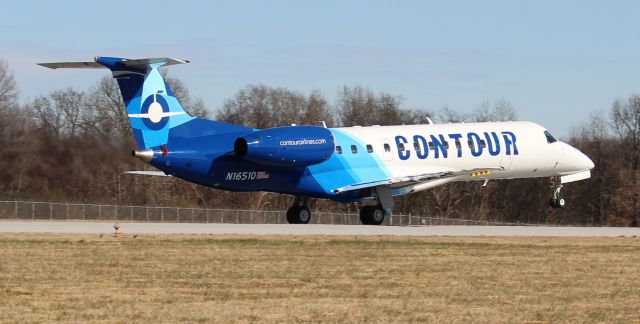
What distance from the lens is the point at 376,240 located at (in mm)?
32094

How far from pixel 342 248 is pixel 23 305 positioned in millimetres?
12940

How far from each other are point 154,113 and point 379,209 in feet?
31.2

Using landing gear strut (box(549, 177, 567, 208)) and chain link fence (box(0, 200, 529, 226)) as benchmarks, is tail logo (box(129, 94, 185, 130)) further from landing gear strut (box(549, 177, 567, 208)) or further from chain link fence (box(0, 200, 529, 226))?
landing gear strut (box(549, 177, 567, 208))

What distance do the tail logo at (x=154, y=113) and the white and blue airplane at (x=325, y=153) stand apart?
3 centimetres

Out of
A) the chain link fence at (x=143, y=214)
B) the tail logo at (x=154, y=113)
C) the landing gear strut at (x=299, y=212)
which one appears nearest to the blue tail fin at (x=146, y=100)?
the tail logo at (x=154, y=113)

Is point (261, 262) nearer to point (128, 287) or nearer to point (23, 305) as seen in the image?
point (128, 287)

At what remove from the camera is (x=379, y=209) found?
143 feet

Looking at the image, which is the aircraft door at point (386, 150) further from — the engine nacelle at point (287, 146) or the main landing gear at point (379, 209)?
the engine nacelle at point (287, 146)

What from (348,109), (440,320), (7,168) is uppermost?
(348,109)

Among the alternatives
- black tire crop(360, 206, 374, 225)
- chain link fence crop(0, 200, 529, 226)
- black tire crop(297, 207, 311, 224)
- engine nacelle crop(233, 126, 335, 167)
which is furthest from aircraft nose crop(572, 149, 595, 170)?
engine nacelle crop(233, 126, 335, 167)

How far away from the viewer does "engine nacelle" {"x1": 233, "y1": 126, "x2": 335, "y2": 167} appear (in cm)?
3931

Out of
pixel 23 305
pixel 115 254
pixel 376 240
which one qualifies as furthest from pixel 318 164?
pixel 23 305

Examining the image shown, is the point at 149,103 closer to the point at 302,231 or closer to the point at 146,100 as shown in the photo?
the point at 146,100

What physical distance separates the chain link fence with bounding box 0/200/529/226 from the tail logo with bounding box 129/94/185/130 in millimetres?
12073
